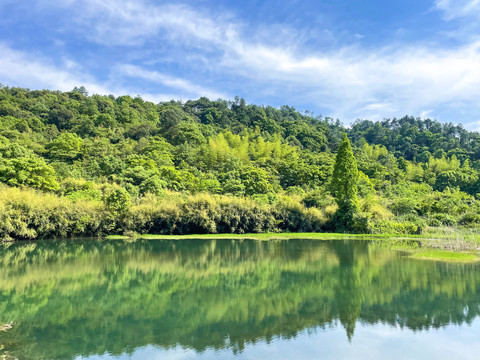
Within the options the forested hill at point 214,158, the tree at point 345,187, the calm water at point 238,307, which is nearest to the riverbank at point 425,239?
the calm water at point 238,307

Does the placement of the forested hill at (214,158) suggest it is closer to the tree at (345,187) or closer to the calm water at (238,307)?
the tree at (345,187)

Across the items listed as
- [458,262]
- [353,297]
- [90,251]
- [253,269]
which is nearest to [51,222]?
[90,251]

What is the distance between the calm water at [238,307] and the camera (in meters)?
8.70

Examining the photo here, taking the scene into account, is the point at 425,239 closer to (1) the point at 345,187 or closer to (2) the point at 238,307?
(1) the point at 345,187

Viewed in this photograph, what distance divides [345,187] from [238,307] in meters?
26.7

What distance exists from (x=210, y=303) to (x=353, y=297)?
4.77m

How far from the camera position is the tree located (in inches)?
1384

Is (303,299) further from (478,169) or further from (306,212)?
(478,169)

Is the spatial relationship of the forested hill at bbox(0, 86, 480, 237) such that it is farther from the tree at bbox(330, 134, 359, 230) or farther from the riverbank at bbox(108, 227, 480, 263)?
the riverbank at bbox(108, 227, 480, 263)

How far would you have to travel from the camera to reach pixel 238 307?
11.7 metres

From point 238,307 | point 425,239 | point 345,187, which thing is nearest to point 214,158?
point 345,187

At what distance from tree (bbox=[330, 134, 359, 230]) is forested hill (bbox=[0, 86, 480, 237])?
1.82 m

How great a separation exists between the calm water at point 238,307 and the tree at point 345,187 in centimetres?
1483

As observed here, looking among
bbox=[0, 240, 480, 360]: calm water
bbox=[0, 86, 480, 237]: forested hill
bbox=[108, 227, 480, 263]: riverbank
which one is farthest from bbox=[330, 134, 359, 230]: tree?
bbox=[0, 240, 480, 360]: calm water
